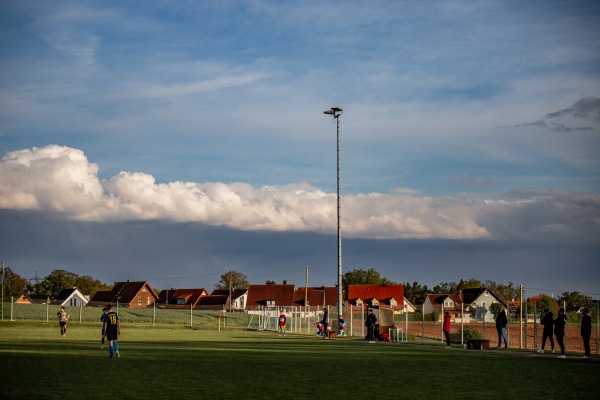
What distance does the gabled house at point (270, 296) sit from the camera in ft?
420

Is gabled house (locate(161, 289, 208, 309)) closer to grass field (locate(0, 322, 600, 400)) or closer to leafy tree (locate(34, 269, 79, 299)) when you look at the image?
leafy tree (locate(34, 269, 79, 299))

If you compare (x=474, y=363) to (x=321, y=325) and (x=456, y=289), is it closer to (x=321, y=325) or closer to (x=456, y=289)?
(x=321, y=325)

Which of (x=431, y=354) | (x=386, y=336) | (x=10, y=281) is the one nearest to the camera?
(x=431, y=354)

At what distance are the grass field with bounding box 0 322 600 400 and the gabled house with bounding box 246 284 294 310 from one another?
96.7 metres

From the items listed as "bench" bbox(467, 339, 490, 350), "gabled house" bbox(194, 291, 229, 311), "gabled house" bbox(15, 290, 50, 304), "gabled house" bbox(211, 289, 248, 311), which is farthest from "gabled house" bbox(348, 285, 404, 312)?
"bench" bbox(467, 339, 490, 350)

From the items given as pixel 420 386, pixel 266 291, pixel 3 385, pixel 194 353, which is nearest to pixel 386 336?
pixel 194 353

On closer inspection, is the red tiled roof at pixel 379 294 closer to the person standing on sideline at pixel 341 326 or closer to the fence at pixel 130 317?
the fence at pixel 130 317

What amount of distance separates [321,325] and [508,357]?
20608 millimetres

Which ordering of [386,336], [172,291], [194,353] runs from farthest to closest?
[172,291] < [386,336] < [194,353]

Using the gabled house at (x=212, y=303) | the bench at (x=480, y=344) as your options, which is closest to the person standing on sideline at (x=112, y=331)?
the bench at (x=480, y=344)

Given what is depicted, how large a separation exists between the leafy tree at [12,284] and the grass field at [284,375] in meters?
115

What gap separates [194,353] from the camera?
29.9 m

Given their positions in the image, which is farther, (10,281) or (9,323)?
(10,281)

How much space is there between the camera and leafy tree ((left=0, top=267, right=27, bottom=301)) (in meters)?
139
